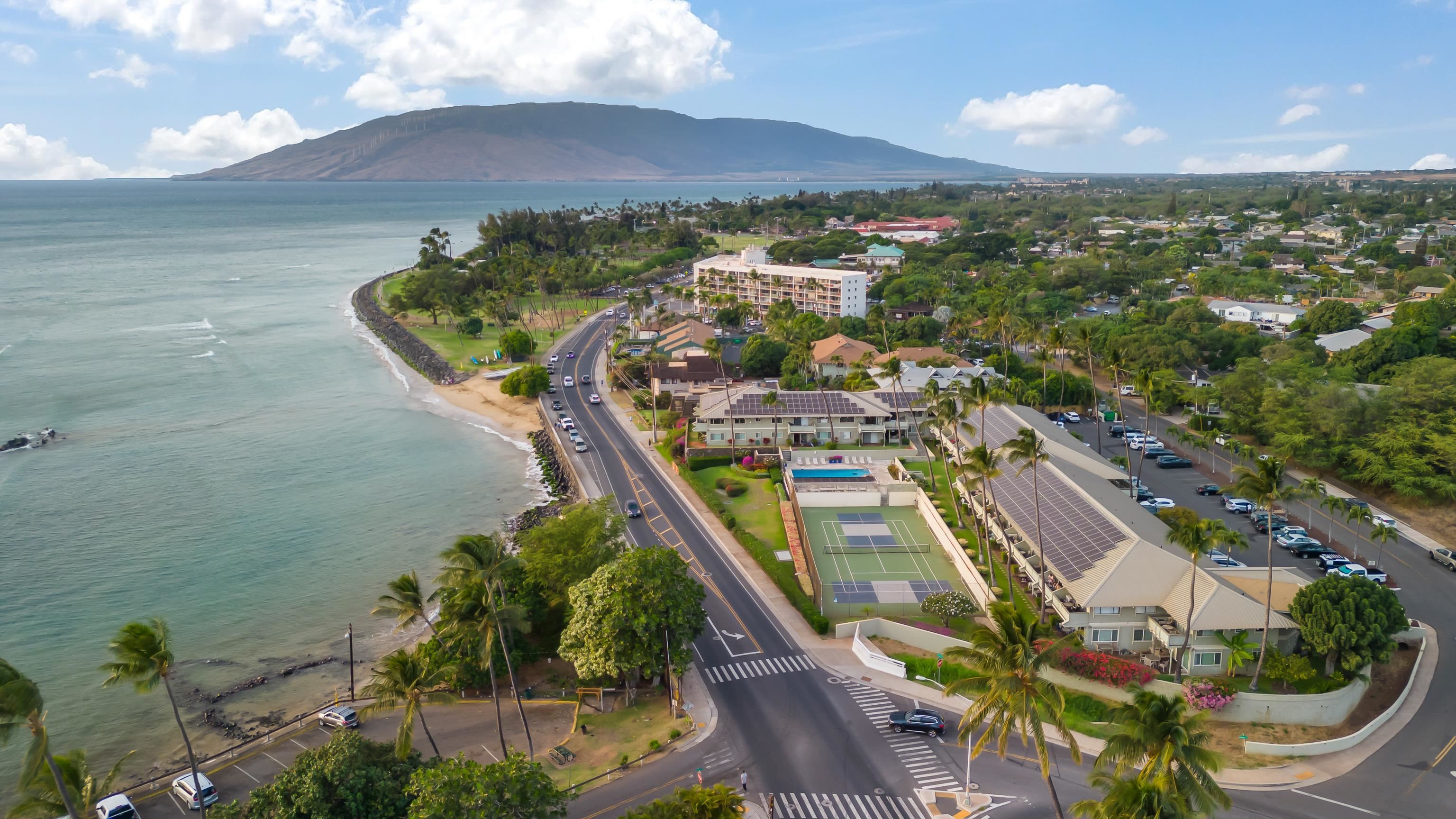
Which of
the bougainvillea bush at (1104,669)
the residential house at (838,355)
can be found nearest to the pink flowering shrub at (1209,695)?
the bougainvillea bush at (1104,669)

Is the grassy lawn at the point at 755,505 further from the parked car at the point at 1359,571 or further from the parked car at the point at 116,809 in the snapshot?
the parked car at the point at 116,809

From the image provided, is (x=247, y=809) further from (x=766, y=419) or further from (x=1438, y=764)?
(x=766, y=419)

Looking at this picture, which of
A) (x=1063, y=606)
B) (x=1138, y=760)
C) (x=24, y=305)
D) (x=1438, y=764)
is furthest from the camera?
(x=24, y=305)

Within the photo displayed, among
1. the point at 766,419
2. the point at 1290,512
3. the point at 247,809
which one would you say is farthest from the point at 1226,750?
the point at 766,419

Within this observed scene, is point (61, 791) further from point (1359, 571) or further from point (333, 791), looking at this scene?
point (1359, 571)

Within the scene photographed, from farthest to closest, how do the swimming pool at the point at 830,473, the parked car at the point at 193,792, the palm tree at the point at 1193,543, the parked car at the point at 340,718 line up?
the swimming pool at the point at 830,473
the parked car at the point at 340,718
the palm tree at the point at 1193,543
the parked car at the point at 193,792

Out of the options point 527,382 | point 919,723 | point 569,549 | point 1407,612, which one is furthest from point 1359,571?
point 527,382
